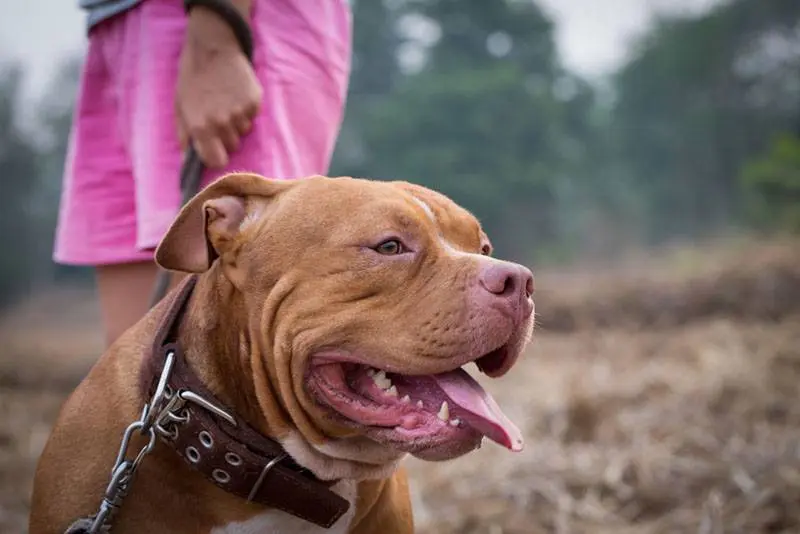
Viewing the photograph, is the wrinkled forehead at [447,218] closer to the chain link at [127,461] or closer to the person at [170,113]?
the person at [170,113]

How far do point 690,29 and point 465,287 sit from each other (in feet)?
46.9

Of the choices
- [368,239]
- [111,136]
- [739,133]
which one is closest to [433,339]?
[368,239]

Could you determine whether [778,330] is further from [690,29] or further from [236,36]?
[690,29]

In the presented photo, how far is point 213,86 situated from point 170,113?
210 mm

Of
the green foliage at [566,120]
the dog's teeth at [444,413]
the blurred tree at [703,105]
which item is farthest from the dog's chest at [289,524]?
the blurred tree at [703,105]

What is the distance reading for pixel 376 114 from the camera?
15898 mm

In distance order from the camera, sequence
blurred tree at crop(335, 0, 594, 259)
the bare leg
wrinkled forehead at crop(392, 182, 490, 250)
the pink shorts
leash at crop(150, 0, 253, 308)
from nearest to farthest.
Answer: wrinkled forehead at crop(392, 182, 490, 250)
leash at crop(150, 0, 253, 308)
the pink shorts
the bare leg
blurred tree at crop(335, 0, 594, 259)

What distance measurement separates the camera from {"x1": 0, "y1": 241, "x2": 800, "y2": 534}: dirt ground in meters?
3.79

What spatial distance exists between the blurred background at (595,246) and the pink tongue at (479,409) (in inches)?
62.1

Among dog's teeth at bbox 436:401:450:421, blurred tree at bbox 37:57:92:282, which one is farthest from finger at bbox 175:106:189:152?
blurred tree at bbox 37:57:92:282

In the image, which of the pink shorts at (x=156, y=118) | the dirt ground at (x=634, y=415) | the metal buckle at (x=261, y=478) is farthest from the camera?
the dirt ground at (x=634, y=415)

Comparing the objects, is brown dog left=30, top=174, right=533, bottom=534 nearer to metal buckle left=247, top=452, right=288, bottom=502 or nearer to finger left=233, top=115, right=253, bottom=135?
metal buckle left=247, top=452, right=288, bottom=502

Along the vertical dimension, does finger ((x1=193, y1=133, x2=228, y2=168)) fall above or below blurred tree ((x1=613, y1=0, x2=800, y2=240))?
above

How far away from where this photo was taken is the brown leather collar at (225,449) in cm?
205
